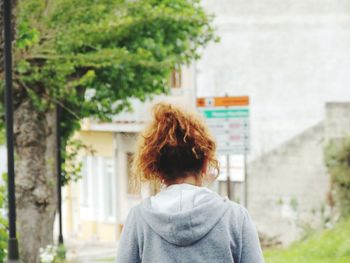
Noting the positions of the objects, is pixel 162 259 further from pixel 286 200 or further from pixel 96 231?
pixel 96 231

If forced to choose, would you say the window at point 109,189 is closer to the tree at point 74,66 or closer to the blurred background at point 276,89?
the blurred background at point 276,89

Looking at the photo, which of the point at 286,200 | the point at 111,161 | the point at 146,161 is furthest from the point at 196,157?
the point at 111,161

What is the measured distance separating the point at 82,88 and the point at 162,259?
14.4 m

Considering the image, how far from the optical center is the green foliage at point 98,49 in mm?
15500

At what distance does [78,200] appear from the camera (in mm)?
37812

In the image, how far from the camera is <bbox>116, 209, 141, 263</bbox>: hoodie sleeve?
13.5 feet

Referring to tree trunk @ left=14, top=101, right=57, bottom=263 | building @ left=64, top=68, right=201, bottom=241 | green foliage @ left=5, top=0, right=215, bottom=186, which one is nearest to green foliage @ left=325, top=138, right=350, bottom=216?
green foliage @ left=5, top=0, right=215, bottom=186

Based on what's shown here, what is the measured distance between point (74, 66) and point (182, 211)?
12262 mm

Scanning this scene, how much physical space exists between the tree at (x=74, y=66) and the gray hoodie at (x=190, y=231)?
9483 mm

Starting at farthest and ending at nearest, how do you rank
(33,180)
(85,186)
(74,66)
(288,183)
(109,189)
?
1. (85,186)
2. (109,189)
3. (288,183)
4. (33,180)
5. (74,66)

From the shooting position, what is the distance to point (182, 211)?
4070 millimetres

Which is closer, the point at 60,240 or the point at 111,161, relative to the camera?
the point at 60,240

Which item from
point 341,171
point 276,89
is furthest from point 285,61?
point 341,171

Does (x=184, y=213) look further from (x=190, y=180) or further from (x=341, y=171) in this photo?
(x=341, y=171)
